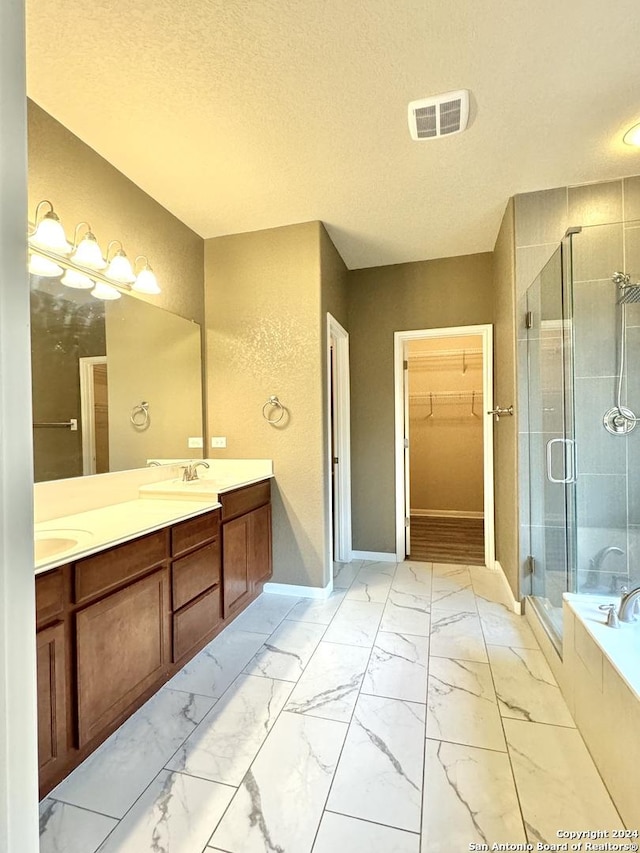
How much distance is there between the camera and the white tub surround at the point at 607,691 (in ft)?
3.84

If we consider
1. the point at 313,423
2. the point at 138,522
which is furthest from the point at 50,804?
the point at 313,423

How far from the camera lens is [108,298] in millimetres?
2145

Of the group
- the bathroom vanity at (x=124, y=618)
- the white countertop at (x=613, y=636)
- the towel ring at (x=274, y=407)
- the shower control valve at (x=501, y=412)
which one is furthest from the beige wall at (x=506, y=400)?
the bathroom vanity at (x=124, y=618)

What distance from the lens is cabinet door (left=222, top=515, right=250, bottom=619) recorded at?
2.27 meters

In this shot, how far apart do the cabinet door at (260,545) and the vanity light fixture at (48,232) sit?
1.79 meters

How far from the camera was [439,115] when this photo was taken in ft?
5.94

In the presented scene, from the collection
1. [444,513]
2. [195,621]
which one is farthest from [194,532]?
[444,513]

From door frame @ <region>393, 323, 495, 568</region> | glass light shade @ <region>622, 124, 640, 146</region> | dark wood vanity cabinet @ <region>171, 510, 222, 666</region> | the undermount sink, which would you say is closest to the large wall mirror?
the undermount sink

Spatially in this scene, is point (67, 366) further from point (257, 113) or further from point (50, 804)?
point (50, 804)

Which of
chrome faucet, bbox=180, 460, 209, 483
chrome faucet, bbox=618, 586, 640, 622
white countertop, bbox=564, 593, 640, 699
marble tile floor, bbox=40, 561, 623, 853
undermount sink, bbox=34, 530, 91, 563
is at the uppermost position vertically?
chrome faucet, bbox=180, 460, 209, 483

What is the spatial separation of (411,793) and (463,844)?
0.64 feet

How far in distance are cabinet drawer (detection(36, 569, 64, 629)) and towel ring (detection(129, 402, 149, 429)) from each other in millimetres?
1206

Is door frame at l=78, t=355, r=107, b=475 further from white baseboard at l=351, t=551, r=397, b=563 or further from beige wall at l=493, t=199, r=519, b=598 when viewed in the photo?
beige wall at l=493, t=199, r=519, b=598

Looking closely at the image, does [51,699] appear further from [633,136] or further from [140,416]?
[633,136]
